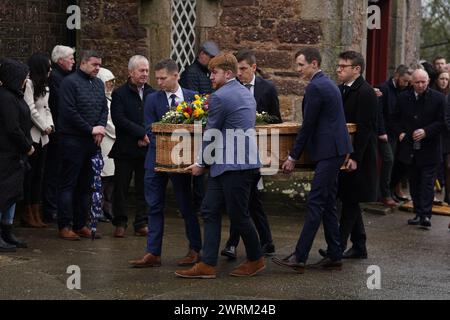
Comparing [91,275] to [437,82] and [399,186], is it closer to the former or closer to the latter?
[399,186]

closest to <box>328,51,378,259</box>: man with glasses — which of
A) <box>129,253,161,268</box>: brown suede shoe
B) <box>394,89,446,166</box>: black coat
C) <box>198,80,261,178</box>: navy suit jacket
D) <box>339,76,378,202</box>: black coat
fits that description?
<box>339,76,378,202</box>: black coat

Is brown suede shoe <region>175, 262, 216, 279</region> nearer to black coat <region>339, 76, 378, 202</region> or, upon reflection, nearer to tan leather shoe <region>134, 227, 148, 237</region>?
black coat <region>339, 76, 378, 202</region>

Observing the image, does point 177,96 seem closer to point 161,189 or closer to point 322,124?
point 161,189

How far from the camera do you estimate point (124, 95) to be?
36.2ft

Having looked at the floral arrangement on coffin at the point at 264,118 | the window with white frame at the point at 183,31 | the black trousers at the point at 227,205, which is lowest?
the black trousers at the point at 227,205

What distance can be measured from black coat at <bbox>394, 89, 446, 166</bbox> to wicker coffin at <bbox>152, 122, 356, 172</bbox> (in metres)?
3.71

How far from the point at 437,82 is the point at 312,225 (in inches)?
Result: 272

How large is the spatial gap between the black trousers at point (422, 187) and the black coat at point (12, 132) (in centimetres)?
492

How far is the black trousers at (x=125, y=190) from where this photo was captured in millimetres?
11102

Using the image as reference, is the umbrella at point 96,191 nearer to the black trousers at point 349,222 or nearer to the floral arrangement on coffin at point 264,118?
the floral arrangement on coffin at point 264,118

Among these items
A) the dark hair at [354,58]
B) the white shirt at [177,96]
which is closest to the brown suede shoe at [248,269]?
the white shirt at [177,96]

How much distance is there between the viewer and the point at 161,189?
945 centimetres

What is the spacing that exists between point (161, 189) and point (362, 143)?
6.26 feet

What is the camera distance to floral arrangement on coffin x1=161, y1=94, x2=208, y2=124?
9.18 metres
